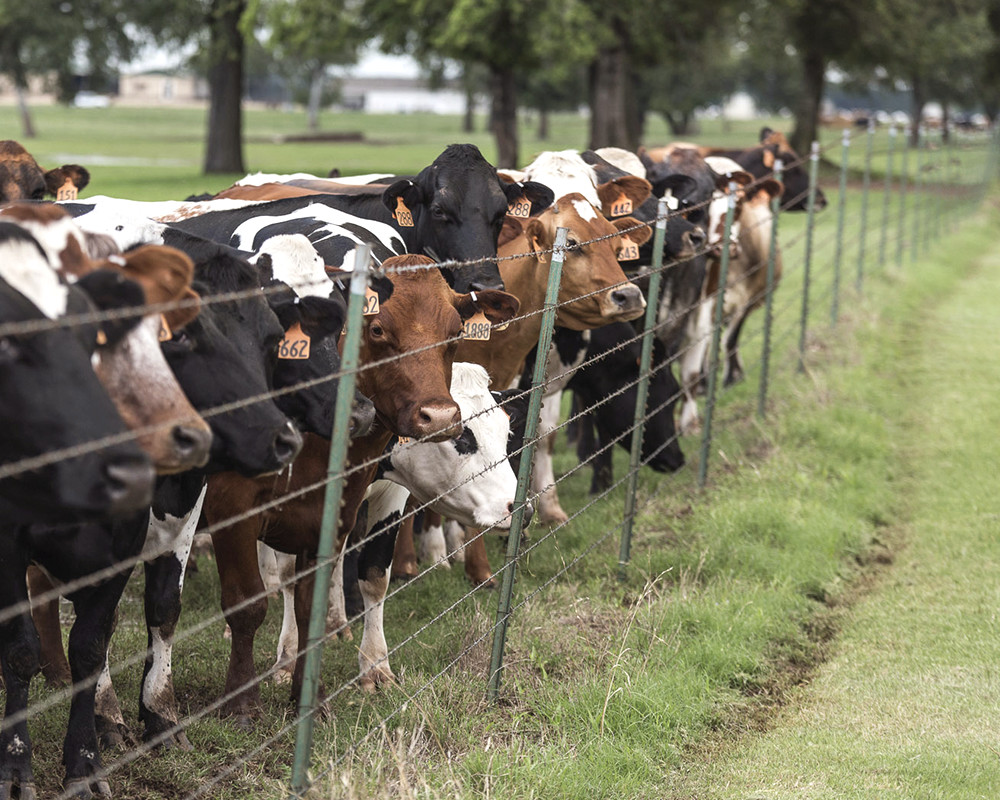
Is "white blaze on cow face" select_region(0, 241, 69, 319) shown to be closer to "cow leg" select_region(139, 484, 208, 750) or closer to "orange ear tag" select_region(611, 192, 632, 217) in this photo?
"cow leg" select_region(139, 484, 208, 750)

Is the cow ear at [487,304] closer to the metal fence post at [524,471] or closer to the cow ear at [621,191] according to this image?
the metal fence post at [524,471]

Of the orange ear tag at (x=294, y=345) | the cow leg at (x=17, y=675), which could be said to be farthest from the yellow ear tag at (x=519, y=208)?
the cow leg at (x=17, y=675)

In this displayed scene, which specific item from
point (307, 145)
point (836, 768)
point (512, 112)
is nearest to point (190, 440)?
point (836, 768)

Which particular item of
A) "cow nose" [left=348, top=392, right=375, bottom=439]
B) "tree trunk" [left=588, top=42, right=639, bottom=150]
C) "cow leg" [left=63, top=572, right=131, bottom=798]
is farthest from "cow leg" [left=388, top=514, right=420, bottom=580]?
"tree trunk" [left=588, top=42, right=639, bottom=150]

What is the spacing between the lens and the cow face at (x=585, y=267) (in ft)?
21.6

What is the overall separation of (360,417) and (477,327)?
43.3 inches

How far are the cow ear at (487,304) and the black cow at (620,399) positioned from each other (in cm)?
221

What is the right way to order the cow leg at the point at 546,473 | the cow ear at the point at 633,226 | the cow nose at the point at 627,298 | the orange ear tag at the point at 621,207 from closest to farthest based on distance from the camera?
1. the cow nose at the point at 627,298
2. the cow ear at the point at 633,226
3. the orange ear tag at the point at 621,207
4. the cow leg at the point at 546,473

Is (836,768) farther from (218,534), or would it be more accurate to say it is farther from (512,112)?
(512,112)

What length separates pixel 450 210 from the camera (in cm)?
628

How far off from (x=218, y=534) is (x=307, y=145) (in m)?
43.3

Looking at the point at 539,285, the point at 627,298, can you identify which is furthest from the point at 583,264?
the point at 627,298

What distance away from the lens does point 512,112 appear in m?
26.5

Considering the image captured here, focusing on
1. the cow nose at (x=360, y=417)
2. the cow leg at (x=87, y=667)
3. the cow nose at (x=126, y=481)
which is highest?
the cow nose at (x=126, y=481)
